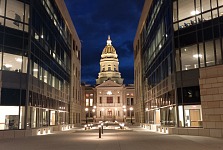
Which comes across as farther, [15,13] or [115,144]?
[15,13]

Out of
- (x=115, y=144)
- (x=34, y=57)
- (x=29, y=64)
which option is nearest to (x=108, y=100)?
(x=34, y=57)

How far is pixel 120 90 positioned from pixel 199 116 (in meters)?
99.7

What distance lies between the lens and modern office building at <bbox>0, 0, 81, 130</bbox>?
25844mm

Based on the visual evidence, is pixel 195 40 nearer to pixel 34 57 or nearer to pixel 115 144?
pixel 115 144

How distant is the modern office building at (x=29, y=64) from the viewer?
2584 centimetres

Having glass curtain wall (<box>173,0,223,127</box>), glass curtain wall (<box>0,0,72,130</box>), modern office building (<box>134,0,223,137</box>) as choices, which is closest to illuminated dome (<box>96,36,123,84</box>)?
glass curtain wall (<box>0,0,72,130</box>)

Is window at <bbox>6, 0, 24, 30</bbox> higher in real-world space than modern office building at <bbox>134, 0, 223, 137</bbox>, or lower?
higher

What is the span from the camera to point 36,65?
30594 millimetres

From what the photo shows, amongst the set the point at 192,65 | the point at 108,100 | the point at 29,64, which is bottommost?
the point at 108,100

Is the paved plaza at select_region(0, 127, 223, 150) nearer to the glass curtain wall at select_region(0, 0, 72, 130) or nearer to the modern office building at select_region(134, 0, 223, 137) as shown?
the modern office building at select_region(134, 0, 223, 137)

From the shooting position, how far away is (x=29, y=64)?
27953mm

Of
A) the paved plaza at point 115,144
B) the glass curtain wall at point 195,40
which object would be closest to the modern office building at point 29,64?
the paved plaza at point 115,144

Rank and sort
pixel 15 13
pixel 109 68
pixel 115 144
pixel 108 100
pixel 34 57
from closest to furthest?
1. pixel 115 144
2. pixel 15 13
3. pixel 34 57
4. pixel 108 100
5. pixel 109 68

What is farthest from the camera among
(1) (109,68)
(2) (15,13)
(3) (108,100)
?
(1) (109,68)
